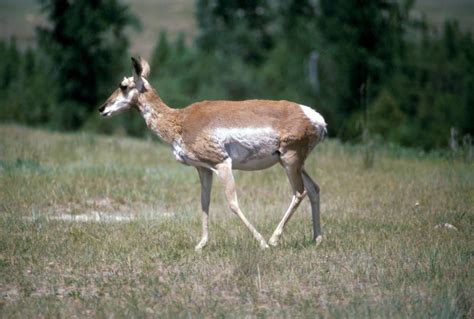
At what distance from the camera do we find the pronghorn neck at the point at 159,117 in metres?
11.5

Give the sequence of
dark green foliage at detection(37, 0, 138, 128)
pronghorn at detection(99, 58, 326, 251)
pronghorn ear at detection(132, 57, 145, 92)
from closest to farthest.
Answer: pronghorn at detection(99, 58, 326, 251), pronghorn ear at detection(132, 57, 145, 92), dark green foliage at detection(37, 0, 138, 128)

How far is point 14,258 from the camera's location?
1048cm

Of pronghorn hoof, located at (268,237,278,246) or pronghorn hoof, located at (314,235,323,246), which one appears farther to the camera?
pronghorn hoof, located at (314,235,323,246)

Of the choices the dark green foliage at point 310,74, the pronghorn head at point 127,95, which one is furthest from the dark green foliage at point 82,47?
the pronghorn head at point 127,95

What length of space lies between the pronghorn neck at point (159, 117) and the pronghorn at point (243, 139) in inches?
0.6

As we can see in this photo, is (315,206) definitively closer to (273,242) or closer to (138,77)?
(273,242)

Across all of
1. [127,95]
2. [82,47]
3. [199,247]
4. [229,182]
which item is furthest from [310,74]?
[199,247]

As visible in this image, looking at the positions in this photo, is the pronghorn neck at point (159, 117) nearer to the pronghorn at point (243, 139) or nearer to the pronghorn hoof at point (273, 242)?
the pronghorn at point (243, 139)

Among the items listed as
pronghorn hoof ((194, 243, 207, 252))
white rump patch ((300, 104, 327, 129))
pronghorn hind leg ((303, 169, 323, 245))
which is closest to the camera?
pronghorn hoof ((194, 243, 207, 252))

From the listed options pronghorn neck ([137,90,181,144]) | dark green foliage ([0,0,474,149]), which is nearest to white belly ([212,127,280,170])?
pronghorn neck ([137,90,181,144])

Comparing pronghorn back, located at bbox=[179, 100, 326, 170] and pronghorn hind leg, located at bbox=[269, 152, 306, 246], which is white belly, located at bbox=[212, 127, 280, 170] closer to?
pronghorn back, located at bbox=[179, 100, 326, 170]

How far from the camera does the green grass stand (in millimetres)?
8594

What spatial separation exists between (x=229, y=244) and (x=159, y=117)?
2.06 m

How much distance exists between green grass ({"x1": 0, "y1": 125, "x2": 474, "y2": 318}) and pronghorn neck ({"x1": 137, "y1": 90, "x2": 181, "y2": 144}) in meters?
1.49
